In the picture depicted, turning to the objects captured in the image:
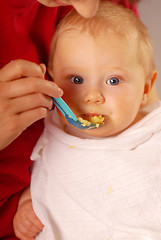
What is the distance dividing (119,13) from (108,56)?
0.18 meters

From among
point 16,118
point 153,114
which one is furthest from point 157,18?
point 16,118

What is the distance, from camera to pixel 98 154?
1.05m

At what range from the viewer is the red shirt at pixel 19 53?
1.06 meters

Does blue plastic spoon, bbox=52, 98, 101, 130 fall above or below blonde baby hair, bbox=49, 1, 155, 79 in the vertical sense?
below

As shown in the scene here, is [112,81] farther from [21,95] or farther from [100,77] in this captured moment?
[21,95]

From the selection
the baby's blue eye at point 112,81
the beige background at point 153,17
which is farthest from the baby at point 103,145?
the beige background at point 153,17

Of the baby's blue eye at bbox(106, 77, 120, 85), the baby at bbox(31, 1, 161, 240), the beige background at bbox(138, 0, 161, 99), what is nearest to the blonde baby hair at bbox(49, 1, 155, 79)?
the baby at bbox(31, 1, 161, 240)

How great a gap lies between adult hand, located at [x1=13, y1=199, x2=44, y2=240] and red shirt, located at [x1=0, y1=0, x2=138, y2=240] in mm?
33

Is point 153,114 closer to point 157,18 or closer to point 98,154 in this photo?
point 98,154

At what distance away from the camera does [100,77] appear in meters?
0.96

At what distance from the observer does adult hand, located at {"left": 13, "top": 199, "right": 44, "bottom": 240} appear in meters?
1.11

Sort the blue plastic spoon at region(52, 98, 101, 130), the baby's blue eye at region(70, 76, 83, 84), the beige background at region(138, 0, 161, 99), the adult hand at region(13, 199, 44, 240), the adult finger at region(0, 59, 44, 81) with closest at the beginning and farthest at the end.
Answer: the adult finger at region(0, 59, 44, 81) → the blue plastic spoon at region(52, 98, 101, 130) → the baby's blue eye at region(70, 76, 83, 84) → the adult hand at region(13, 199, 44, 240) → the beige background at region(138, 0, 161, 99)

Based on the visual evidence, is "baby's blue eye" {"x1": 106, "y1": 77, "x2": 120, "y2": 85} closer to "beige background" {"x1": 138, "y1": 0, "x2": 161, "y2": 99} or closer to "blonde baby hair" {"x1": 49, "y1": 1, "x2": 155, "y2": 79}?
"blonde baby hair" {"x1": 49, "y1": 1, "x2": 155, "y2": 79}

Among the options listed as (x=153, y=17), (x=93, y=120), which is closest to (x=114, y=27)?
(x=93, y=120)
